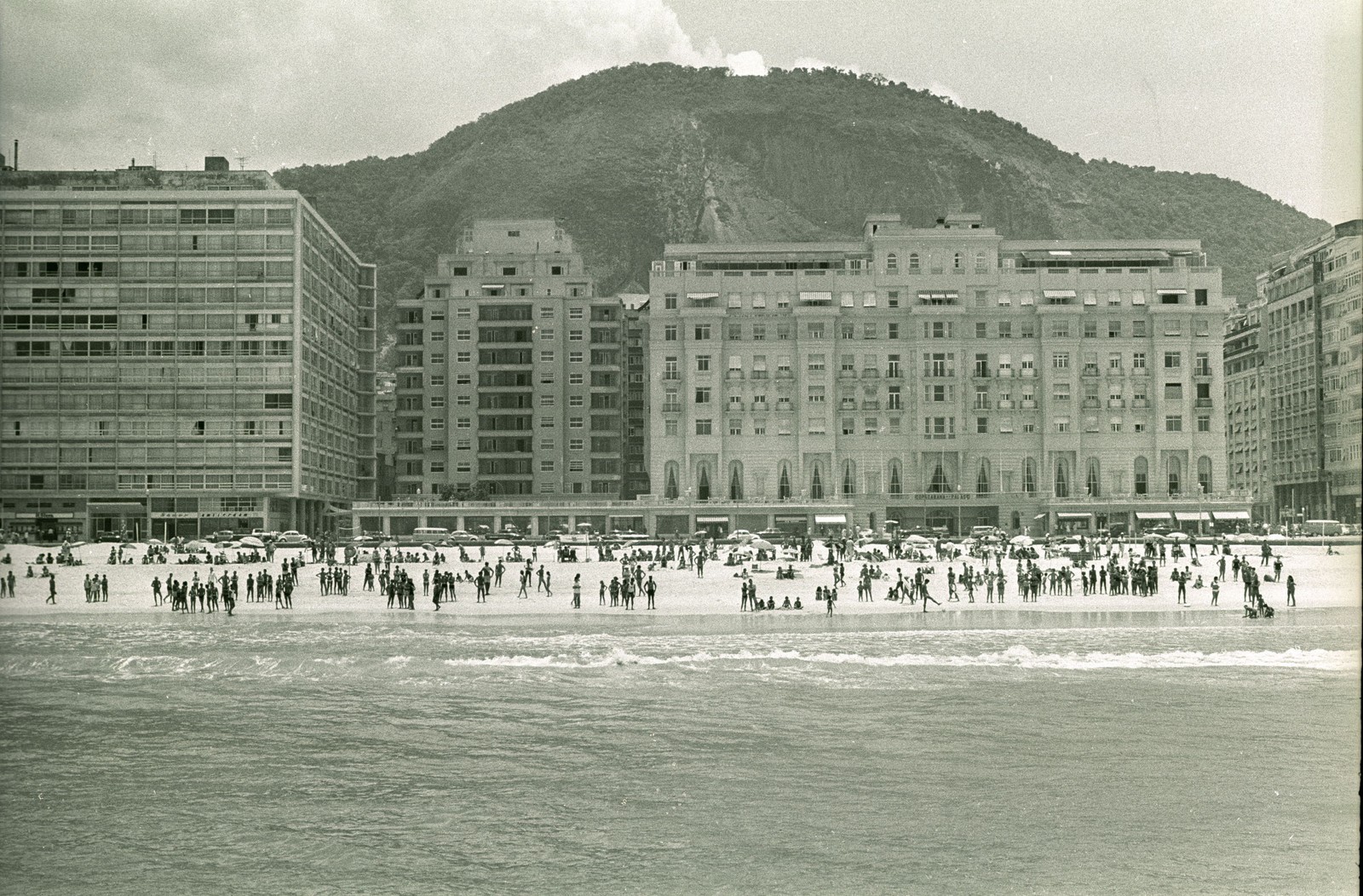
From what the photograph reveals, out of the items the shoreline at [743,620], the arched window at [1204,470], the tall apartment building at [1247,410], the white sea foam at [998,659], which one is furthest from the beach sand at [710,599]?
the tall apartment building at [1247,410]

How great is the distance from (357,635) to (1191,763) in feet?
120

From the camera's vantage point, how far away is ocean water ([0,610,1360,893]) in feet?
82.9

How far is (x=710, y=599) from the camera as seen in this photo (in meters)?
73.2

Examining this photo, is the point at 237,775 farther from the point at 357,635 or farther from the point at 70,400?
the point at 70,400

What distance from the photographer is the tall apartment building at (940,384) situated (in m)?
142

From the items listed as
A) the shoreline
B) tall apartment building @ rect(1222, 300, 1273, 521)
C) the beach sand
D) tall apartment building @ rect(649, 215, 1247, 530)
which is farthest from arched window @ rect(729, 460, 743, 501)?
the shoreline

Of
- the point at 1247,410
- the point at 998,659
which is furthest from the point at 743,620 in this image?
the point at 1247,410

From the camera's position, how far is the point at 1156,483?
141625mm

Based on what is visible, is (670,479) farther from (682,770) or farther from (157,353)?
(682,770)

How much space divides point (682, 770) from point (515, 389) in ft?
401

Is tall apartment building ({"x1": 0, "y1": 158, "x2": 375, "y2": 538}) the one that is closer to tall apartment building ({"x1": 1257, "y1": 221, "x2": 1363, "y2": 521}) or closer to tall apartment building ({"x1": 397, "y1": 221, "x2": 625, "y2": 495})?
tall apartment building ({"x1": 397, "y1": 221, "x2": 625, "y2": 495})

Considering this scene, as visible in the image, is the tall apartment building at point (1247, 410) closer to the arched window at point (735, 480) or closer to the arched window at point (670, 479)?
the arched window at point (735, 480)

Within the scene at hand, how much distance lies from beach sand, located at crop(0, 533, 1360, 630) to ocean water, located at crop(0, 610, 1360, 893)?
12.6 meters

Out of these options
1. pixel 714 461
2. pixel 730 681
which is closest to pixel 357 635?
pixel 730 681
